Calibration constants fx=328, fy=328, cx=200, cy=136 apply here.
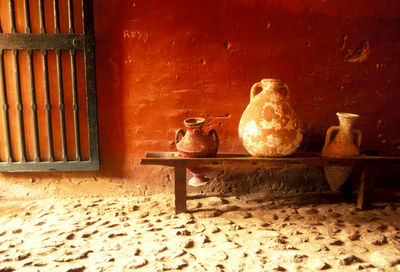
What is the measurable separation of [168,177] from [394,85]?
83.9 inches

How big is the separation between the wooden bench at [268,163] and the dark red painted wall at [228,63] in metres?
0.46

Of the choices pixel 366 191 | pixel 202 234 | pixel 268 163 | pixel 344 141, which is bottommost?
pixel 202 234

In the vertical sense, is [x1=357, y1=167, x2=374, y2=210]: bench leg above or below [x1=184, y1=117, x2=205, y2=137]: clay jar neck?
below

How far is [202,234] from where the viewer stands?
6.78 feet

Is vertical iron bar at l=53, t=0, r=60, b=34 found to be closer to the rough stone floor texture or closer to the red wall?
the red wall

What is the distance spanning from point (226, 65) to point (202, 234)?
1396 mm

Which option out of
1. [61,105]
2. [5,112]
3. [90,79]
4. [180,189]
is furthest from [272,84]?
[5,112]

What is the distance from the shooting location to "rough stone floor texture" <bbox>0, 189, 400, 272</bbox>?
1.73 metres

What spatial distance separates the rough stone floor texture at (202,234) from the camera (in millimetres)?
1728

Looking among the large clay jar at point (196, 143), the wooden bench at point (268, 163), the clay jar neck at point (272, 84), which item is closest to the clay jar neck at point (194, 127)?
the large clay jar at point (196, 143)

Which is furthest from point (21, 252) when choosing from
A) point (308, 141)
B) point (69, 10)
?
point (308, 141)

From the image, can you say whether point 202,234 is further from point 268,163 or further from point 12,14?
point 12,14

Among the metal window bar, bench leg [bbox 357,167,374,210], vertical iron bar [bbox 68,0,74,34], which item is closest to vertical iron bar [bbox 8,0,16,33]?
the metal window bar

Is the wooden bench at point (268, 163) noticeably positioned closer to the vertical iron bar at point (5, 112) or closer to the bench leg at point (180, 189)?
the bench leg at point (180, 189)
